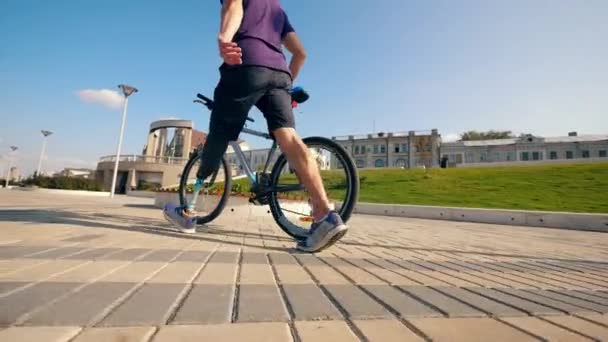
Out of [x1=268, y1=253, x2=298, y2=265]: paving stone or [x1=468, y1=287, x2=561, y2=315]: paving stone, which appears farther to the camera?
[x1=268, y1=253, x2=298, y2=265]: paving stone

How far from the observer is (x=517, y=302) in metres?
1.42

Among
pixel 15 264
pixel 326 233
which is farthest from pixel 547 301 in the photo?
pixel 15 264

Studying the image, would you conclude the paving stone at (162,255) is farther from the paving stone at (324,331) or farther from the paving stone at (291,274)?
the paving stone at (324,331)

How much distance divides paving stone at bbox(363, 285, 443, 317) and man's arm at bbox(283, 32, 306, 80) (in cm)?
245

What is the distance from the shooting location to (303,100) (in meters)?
3.31

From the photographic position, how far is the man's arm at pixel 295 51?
10.5ft

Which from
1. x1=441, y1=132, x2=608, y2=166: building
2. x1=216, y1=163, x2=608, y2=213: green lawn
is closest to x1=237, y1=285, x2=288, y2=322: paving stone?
x1=216, y1=163, x2=608, y2=213: green lawn

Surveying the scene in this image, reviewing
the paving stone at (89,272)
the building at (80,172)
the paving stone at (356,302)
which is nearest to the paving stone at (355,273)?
the paving stone at (356,302)

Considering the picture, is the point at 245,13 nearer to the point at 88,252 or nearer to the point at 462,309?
the point at 88,252

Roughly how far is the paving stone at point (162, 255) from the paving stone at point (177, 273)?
172mm

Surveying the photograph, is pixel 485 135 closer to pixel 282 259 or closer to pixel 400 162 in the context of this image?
pixel 400 162

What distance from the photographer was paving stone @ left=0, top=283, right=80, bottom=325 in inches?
38.4

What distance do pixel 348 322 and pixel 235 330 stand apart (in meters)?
0.39

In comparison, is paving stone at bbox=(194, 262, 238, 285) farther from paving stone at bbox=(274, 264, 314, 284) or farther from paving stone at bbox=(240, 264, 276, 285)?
paving stone at bbox=(274, 264, 314, 284)
